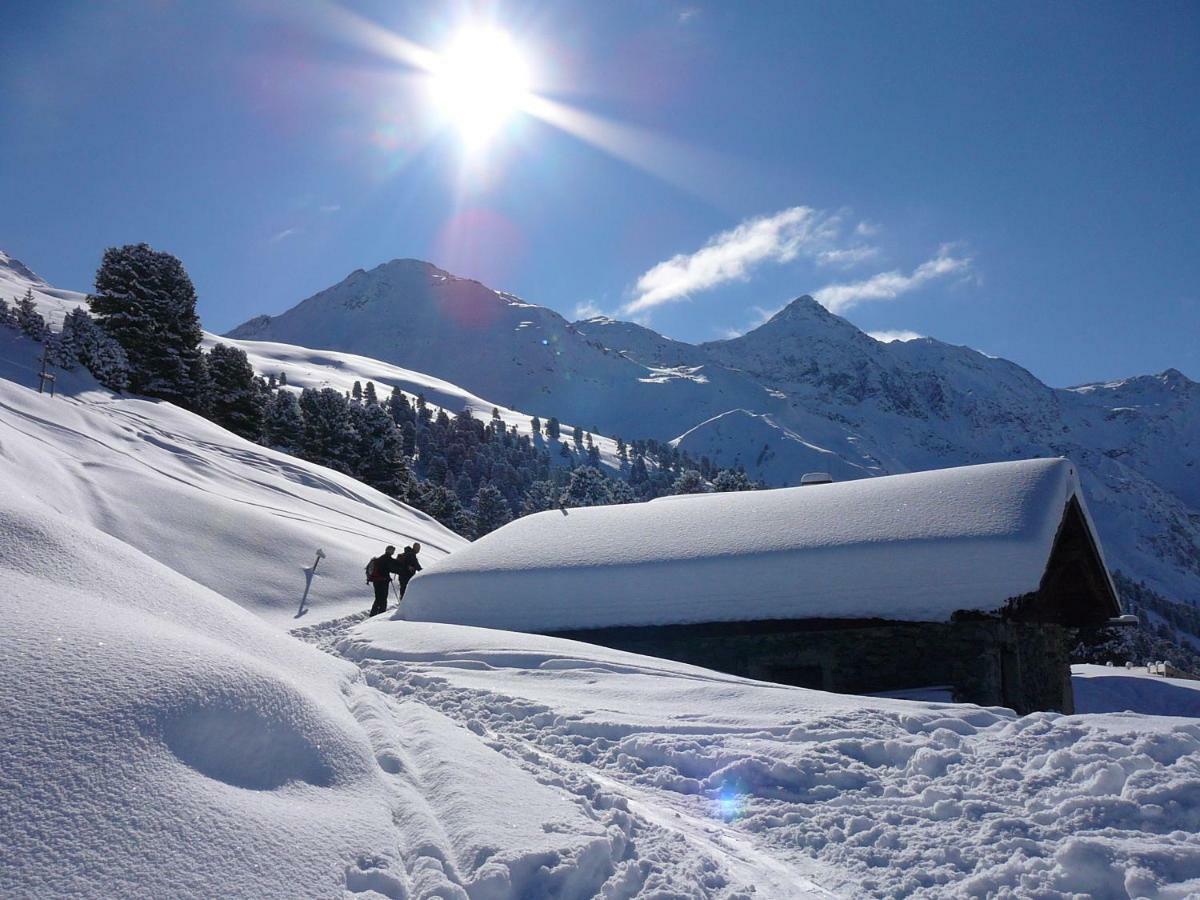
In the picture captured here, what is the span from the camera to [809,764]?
4996 mm

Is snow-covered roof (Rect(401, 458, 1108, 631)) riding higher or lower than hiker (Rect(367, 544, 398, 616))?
→ higher

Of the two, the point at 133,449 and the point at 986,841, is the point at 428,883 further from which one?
the point at 133,449

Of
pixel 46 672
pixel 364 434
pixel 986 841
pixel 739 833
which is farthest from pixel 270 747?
pixel 364 434

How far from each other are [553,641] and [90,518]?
9578mm

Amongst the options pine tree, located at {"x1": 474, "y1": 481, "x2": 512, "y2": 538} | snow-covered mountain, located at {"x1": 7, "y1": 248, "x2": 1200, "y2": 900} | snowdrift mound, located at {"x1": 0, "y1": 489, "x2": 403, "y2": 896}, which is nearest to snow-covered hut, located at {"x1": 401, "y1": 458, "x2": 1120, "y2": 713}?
snow-covered mountain, located at {"x1": 7, "y1": 248, "x2": 1200, "y2": 900}

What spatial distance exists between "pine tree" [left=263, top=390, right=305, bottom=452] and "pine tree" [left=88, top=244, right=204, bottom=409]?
6.38 m

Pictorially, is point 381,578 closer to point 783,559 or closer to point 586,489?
point 783,559

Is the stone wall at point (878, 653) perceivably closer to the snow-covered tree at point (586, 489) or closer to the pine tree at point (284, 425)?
the pine tree at point (284, 425)

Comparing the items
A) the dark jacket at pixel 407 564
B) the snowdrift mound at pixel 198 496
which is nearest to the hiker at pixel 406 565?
the dark jacket at pixel 407 564

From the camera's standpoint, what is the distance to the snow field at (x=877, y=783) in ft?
11.8

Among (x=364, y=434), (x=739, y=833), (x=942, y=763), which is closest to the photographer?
(x=739, y=833)

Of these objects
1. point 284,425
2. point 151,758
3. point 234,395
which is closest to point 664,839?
point 151,758

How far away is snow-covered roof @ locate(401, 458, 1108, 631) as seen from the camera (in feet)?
34.7

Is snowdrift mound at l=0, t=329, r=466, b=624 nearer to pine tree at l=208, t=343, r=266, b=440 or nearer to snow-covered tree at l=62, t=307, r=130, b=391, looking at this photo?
snow-covered tree at l=62, t=307, r=130, b=391
